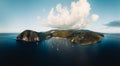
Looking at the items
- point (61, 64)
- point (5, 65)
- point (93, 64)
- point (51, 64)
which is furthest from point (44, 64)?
point (93, 64)

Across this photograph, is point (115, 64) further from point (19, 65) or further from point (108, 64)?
point (19, 65)

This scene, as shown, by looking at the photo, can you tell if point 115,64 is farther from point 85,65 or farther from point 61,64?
point 61,64

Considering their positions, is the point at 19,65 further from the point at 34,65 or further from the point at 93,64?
the point at 93,64

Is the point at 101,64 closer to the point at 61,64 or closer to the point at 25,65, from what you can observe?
the point at 61,64

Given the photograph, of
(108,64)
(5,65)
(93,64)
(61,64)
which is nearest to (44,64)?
(61,64)

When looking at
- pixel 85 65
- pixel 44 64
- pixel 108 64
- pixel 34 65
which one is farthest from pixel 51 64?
pixel 108 64
